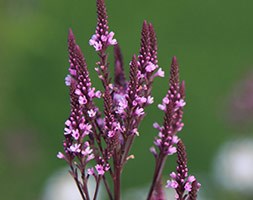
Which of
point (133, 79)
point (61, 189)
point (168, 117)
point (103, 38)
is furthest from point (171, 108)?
point (61, 189)

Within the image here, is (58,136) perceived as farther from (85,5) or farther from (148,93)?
(148,93)

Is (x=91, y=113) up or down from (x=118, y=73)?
down

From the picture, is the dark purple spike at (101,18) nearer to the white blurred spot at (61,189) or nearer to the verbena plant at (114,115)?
the verbena plant at (114,115)
